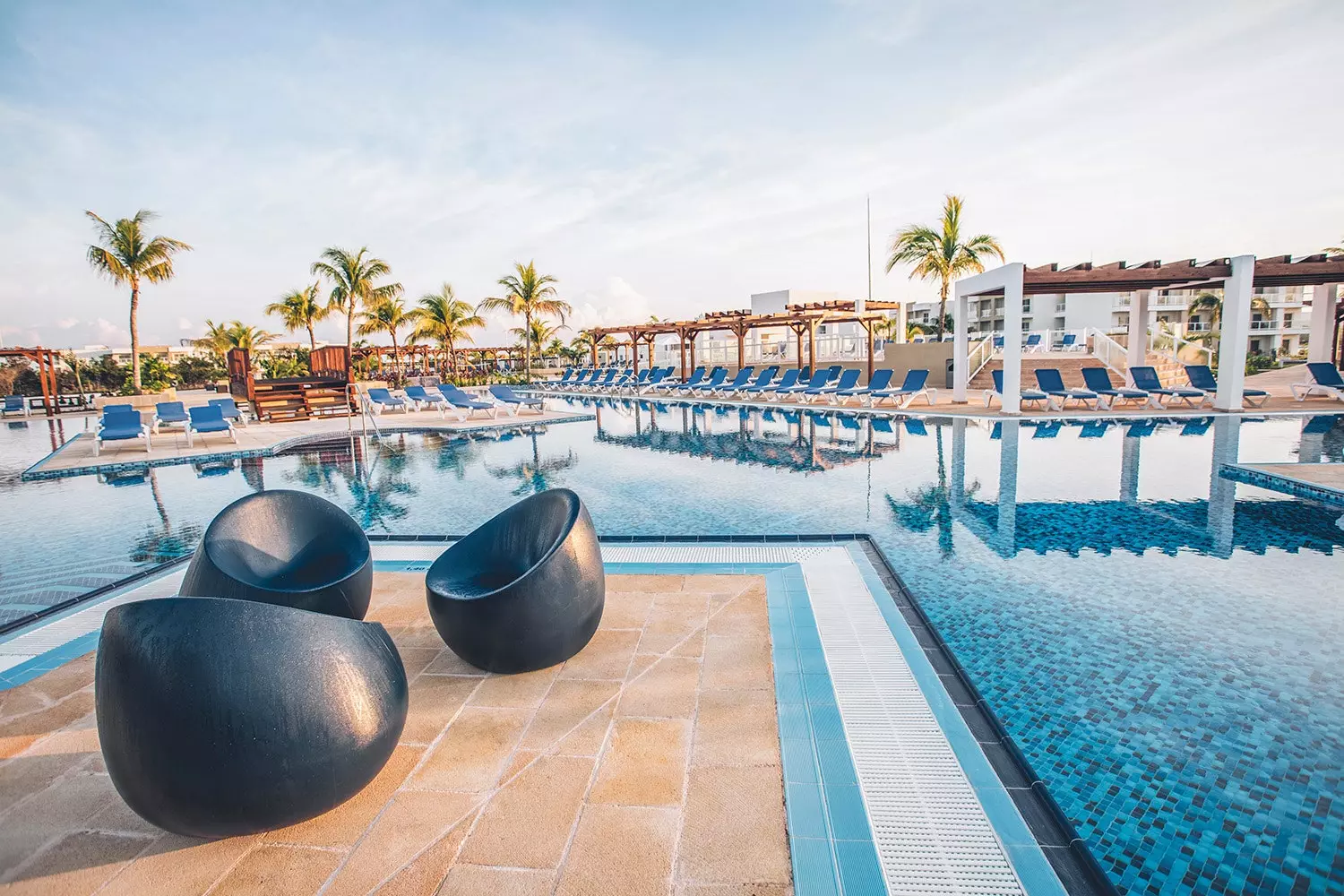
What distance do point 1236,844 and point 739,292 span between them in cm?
5086

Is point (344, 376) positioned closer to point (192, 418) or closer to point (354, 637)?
point (192, 418)

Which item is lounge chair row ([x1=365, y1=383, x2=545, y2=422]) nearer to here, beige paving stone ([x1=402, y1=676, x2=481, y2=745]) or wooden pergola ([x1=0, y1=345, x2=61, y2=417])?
wooden pergola ([x1=0, y1=345, x2=61, y2=417])

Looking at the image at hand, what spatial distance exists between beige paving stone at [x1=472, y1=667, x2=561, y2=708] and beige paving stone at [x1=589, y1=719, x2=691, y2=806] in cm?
45

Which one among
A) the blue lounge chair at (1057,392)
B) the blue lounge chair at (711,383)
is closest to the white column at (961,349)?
the blue lounge chair at (1057,392)

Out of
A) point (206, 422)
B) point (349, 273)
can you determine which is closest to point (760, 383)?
point (206, 422)

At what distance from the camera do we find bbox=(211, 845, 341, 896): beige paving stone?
1.87 meters

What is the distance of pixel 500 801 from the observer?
7.29 feet

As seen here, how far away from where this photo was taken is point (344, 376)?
1897 cm

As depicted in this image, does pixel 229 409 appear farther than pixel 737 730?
Yes

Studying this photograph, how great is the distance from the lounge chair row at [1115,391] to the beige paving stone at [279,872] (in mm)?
15120

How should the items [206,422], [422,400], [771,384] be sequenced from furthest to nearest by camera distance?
[771,384], [422,400], [206,422]

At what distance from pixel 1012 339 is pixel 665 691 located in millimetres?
13589

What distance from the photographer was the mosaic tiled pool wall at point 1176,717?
6.93 feet

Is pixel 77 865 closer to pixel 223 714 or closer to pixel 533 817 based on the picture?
pixel 223 714
